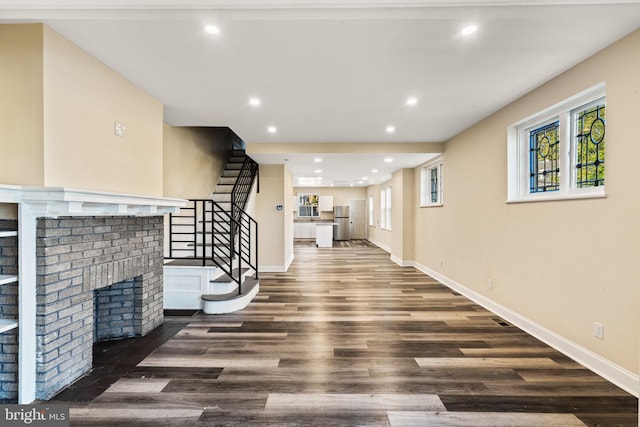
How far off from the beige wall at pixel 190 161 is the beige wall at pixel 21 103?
2.34m

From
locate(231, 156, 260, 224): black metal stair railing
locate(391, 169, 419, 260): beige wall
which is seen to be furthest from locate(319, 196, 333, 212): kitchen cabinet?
locate(231, 156, 260, 224): black metal stair railing

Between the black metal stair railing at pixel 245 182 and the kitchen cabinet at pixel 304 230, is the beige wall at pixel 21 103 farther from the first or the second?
the kitchen cabinet at pixel 304 230

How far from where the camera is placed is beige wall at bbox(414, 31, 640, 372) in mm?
2121

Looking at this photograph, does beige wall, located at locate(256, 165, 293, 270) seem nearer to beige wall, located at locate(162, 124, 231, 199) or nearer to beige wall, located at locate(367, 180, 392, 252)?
beige wall, located at locate(162, 124, 231, 199)

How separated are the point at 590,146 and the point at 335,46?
2.38 m

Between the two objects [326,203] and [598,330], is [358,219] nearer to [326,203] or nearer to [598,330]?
[326,203]

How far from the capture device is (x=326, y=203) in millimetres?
12664

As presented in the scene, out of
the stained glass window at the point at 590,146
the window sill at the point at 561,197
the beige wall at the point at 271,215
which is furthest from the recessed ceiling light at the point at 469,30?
the beige wall at the point at 271,215

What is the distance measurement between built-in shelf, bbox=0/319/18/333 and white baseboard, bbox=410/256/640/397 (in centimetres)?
421

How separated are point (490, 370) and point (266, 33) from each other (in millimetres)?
3117

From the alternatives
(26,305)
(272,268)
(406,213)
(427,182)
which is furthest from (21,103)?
(406,213)

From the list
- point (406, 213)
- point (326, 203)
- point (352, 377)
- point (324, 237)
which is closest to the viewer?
point (352, 377)

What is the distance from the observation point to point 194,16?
5.96ft

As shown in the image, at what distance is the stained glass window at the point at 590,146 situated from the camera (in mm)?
2455
